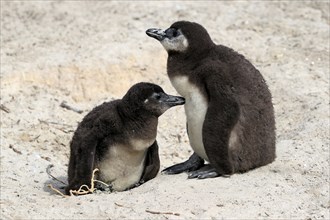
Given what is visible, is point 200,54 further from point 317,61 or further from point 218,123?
point 317,61

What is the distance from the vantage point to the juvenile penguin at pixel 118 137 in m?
7.12

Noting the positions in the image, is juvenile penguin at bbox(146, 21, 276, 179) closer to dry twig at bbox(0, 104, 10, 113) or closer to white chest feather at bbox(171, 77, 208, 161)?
white chest feather at bbox(171, 77, 208, 161)

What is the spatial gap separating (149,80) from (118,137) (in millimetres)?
3465

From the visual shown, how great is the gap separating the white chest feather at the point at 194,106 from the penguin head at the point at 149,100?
10 cm

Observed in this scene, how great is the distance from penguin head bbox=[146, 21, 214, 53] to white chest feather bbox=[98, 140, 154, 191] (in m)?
0.90

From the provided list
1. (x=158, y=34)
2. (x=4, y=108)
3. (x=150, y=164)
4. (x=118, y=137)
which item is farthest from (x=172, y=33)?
(x=4, y=108)

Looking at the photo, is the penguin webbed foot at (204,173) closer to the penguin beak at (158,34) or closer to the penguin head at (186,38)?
the penguin head at (186,38)

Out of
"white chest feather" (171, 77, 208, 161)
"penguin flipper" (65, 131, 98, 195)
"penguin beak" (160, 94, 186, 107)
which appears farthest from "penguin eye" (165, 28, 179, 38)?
"penguin flipper" (65, 131, 98, 195)

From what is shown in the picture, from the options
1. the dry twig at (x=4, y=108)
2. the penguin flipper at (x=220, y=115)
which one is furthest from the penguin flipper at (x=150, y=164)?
the dry twig at (x=4, y=108)

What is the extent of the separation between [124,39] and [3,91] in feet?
6.76

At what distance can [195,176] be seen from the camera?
7242mm

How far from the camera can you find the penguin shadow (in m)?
7.70

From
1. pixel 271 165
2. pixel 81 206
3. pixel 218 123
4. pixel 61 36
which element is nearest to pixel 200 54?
pixel 218 123

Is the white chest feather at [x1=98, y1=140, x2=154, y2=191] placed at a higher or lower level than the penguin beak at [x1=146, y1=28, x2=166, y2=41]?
lower
